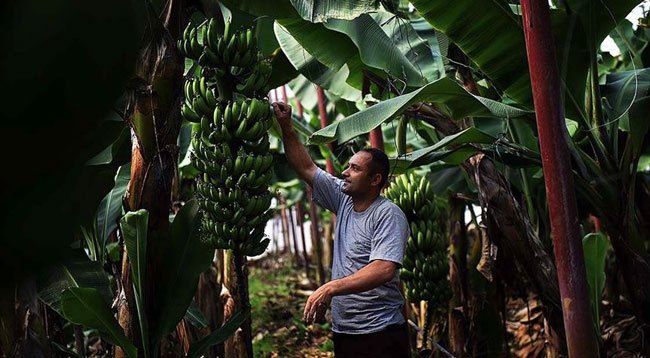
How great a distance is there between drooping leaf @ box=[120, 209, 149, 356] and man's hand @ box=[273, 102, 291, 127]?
0.72 metres

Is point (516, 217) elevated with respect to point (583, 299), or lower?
elevated

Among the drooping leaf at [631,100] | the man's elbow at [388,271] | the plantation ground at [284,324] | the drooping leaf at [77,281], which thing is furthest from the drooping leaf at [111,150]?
the plantation ground at [284,324]

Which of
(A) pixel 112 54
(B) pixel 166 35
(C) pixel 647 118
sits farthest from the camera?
(C) pixel 647 118

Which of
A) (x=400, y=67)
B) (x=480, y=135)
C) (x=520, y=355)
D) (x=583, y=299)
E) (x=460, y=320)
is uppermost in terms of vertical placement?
(x=400, y=67)

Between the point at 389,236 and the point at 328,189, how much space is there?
48cm

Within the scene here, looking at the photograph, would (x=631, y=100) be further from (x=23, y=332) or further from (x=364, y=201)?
(x=23, y=332)

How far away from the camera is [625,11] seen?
3383mm

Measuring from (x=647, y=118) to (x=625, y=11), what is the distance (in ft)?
1.86

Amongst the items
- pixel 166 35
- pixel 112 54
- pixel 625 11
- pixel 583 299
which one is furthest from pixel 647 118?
A: pixel 112 54

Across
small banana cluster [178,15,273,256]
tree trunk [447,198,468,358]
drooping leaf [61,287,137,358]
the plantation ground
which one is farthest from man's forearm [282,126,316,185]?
the plantation ground

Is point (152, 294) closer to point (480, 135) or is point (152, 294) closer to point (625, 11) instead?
point (480, 135)

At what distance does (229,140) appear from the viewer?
2930mm

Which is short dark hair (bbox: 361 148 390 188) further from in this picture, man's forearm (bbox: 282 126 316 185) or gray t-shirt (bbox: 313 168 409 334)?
man's forearm (bbox: 282 126 316 185)

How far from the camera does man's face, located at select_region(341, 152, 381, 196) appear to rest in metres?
3.06
